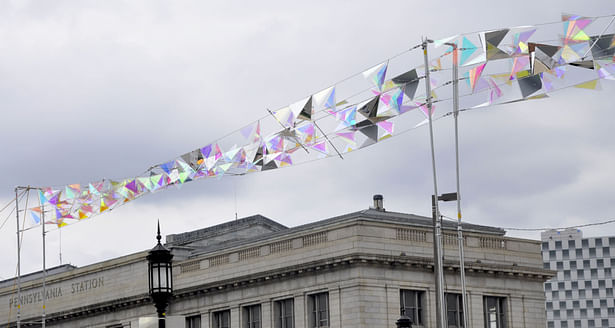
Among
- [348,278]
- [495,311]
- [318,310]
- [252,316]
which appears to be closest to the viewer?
[348,278]

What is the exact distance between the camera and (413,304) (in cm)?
6147

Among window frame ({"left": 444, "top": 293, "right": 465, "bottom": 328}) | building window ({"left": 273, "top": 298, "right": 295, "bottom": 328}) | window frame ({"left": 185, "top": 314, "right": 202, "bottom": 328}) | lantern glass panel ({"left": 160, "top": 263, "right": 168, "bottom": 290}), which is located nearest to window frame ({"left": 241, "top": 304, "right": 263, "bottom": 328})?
building window ({"left": 273, "top": 298, "right": 295, "bottom": 328})

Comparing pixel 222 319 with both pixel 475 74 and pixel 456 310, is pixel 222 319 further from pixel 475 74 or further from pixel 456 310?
pixel 475 74

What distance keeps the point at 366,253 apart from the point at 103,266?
79.0ft

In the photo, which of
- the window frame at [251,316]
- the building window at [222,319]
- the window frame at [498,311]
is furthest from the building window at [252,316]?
the window frame at [498,311]

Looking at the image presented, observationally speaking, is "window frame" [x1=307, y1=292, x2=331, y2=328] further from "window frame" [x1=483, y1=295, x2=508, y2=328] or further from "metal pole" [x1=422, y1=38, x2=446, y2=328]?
"metal pole" [x1=422, y1=38, x2=446, y2=328]

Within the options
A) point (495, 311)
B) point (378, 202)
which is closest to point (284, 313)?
point (378, 202)

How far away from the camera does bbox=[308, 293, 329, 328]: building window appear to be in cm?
6138

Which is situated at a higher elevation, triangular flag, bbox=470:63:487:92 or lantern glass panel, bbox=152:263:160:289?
triangular flag, bbox=470:63:487:92

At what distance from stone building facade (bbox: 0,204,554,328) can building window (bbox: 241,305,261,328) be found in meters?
0.05

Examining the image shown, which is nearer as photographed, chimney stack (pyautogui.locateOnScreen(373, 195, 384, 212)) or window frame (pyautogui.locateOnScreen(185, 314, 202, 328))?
window frame (pyautogui.locateOnScreen(185, 314, 202, 328))

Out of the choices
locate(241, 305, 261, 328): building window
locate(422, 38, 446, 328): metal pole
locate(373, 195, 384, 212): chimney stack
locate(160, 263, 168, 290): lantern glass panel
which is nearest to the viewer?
locate(160, 263, 168, 290): lantern glass panel

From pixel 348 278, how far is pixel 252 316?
8114mm

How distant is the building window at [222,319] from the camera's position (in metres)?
67.6
